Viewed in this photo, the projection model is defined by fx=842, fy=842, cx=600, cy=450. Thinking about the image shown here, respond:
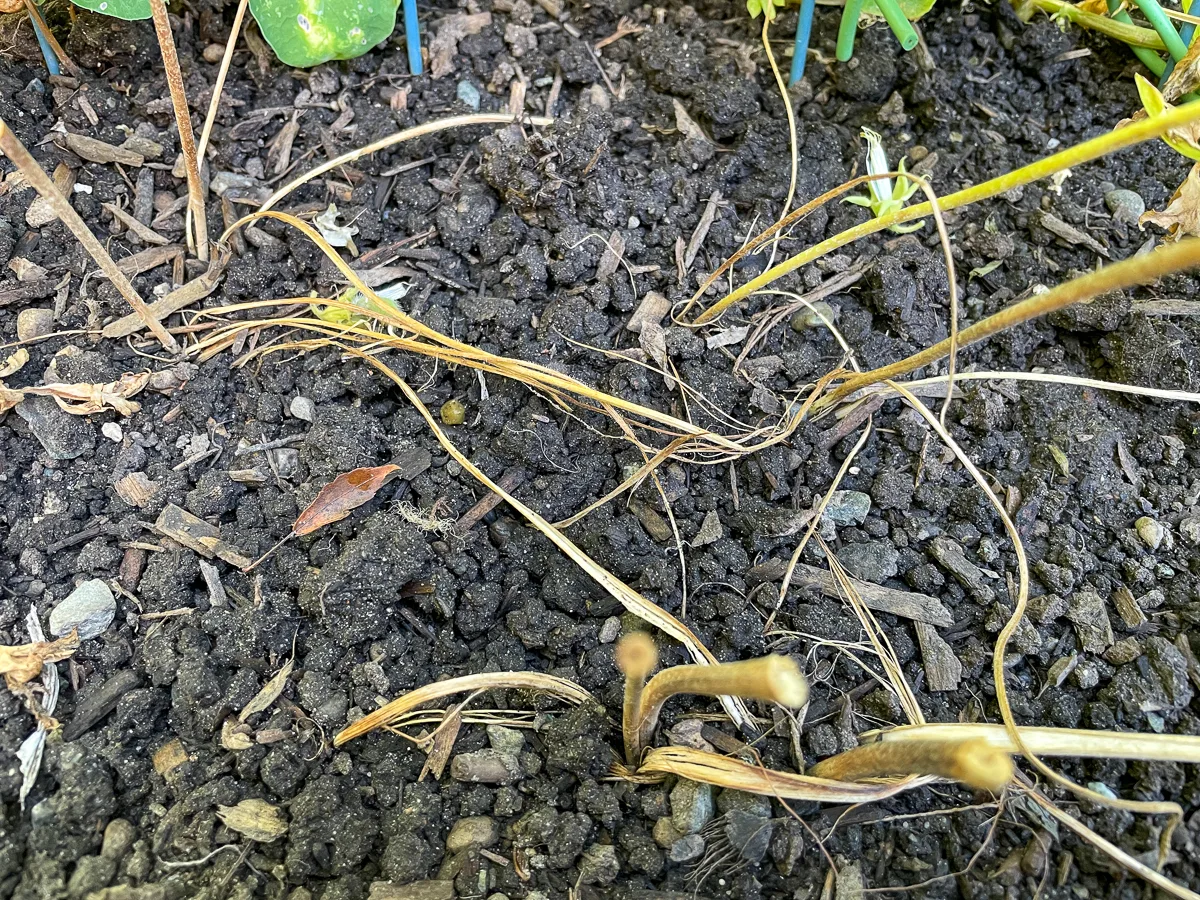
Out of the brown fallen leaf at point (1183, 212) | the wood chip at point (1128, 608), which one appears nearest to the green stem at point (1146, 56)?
the brown fallen leaf at point (1183, 212)

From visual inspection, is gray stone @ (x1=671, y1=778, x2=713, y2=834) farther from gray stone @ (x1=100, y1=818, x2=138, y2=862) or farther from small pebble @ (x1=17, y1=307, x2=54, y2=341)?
small pebble @ (x1=17, y1=307, x2=54, y2=341)

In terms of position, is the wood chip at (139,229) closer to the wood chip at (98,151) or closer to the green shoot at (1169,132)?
the wood chip at (98,151)

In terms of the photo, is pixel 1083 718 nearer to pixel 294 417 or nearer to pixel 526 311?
pixel 526 311

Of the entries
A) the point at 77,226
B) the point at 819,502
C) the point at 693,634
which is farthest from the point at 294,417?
the point at 819,502

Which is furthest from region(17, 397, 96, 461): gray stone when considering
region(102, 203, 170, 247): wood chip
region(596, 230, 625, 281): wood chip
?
region(596, 230, 625, 281): wood chip

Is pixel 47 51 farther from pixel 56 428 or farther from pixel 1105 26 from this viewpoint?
pixel 1105 26

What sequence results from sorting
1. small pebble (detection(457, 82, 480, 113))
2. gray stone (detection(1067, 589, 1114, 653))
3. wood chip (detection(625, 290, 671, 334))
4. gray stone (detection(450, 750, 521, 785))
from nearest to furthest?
gray stone (detection(450, 750, 521, 785)) < gray stone (detection(1067, 589, 1114, 653)) < wood chip (detection(625, 290, 671, 334)) < small pebble (detection(457, 82, 480, 113))
